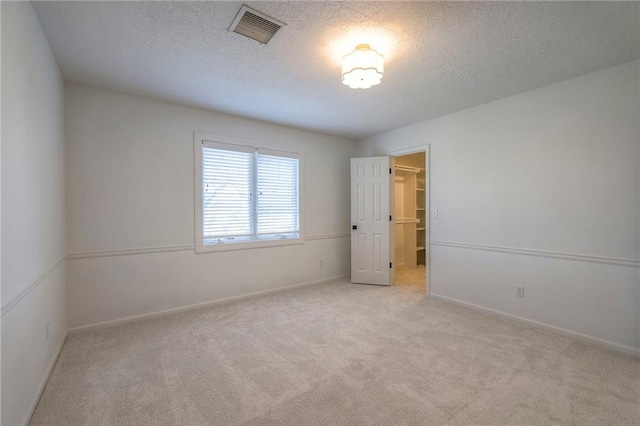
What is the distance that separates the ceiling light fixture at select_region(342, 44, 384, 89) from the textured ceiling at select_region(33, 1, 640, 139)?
0.10 metres

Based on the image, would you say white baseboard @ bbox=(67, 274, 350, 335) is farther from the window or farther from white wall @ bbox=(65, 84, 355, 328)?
the window

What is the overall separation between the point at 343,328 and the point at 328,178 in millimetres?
2687

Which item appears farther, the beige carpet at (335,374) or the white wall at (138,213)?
the white wall at (138,213)

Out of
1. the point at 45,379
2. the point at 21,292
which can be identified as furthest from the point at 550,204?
the point at 45,379

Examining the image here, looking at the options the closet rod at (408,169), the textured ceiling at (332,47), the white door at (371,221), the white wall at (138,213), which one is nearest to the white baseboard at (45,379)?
the white wall at (138,213)

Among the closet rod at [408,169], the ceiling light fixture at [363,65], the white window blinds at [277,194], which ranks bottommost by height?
the white window blinds at [277,194]

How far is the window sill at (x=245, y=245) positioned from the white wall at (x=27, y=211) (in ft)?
4.64

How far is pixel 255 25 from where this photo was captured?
77.5 inches

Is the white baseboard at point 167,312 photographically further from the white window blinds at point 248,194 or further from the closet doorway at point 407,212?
the closet doorway at point 407,212

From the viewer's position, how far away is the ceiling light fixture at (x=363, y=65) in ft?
6.95

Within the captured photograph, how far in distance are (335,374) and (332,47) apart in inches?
101

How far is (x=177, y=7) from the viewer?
70.9 inches

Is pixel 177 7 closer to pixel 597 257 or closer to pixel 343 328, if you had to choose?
pixel 343 328

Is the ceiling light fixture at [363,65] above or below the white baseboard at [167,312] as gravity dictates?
above
